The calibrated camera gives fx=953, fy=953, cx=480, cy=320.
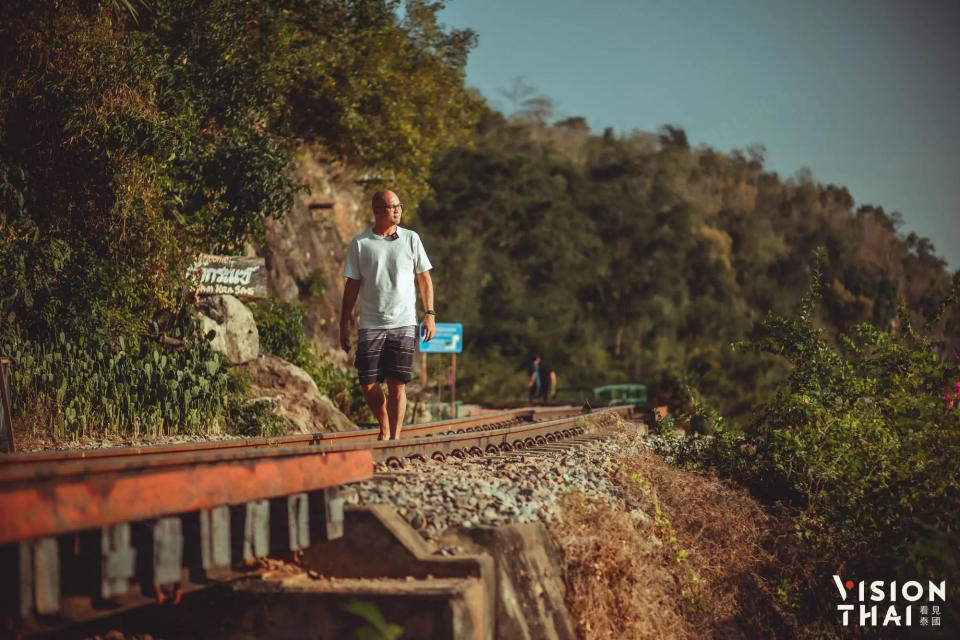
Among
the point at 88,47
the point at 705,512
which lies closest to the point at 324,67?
the point at 88,47

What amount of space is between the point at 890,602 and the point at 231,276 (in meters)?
10.4

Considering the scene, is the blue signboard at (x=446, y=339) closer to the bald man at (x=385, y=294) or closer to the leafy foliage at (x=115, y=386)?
Answer: the leafy foliage at (x=115, y=386)

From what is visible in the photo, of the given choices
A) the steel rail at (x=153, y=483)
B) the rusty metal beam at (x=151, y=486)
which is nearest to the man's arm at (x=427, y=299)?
the steel rail at (x=153, y=483)

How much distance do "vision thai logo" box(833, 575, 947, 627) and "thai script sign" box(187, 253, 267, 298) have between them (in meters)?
9.39

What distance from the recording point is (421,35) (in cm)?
2638

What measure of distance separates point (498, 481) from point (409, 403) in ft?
47.0

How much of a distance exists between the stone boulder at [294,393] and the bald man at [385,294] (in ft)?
20.6

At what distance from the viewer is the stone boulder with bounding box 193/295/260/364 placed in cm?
1333

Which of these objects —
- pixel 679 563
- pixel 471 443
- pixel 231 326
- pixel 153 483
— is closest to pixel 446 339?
pixel 231 326

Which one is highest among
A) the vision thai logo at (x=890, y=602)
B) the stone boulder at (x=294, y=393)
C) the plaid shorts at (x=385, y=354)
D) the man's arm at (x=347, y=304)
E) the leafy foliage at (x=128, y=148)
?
the leafy foliage at (x=128, y=148)

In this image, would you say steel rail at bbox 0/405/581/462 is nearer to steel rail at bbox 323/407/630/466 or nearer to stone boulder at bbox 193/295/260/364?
steel rail at bbox 323/407/630/466

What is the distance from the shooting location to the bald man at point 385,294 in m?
7.09

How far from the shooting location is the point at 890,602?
6906 millimetres

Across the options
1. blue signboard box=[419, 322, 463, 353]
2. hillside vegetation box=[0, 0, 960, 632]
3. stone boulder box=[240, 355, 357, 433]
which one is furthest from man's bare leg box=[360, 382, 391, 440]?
blue signboard box=[419, 322, 463, 353]
